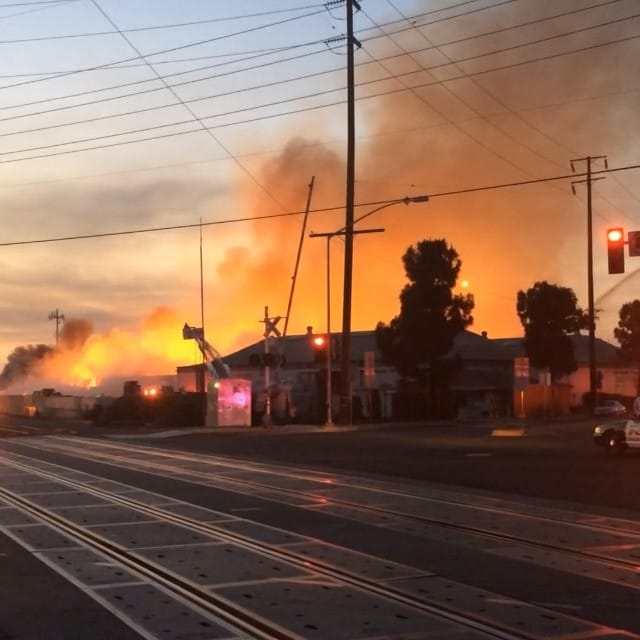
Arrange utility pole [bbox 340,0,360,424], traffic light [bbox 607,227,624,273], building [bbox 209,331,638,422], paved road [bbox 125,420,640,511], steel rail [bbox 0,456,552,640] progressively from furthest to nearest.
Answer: building [bbox 209,331,638,422] → utility pole [bbox 340,0,360,424] → traffic light [bbox 607,227,624,273] → paved road [bbox 125,420,640,511] → steel rail [bbox 0,456,552,640]

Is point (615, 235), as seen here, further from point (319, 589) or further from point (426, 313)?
point (426, 313)

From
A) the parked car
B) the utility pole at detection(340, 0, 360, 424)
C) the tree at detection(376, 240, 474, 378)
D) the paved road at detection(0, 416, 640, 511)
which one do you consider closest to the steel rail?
the paved road at detection(0, 416, 640, 511)

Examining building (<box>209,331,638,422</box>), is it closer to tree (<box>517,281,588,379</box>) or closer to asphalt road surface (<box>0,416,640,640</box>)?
tree (<box>517,281,588,379</box>)

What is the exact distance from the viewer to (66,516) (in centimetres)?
1466

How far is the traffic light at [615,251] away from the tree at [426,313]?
125ft

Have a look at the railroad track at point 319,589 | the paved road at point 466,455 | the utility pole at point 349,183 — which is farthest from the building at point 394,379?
the railroad track at point 319,589

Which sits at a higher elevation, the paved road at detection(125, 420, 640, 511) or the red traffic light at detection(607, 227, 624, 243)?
the red traffic light at detection(607, 227, 624, 243)

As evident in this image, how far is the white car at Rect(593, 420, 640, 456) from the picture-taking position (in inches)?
1025

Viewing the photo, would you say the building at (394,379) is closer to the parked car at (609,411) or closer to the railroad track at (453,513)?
the parked car at (609,411)

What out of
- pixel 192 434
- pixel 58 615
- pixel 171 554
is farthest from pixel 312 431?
pixel 58 615

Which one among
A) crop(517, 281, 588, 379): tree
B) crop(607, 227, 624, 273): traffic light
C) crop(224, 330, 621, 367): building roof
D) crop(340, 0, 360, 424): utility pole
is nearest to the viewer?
crop(607, 227, 624, 273): traffic light

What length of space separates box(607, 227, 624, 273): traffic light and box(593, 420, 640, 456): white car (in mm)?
4201

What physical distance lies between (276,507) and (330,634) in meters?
8.39

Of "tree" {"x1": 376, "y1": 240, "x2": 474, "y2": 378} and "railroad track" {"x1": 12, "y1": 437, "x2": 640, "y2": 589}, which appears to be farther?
"tree" {"x1": 376, "y1": 240, "x2": 474, "y2": 378}
